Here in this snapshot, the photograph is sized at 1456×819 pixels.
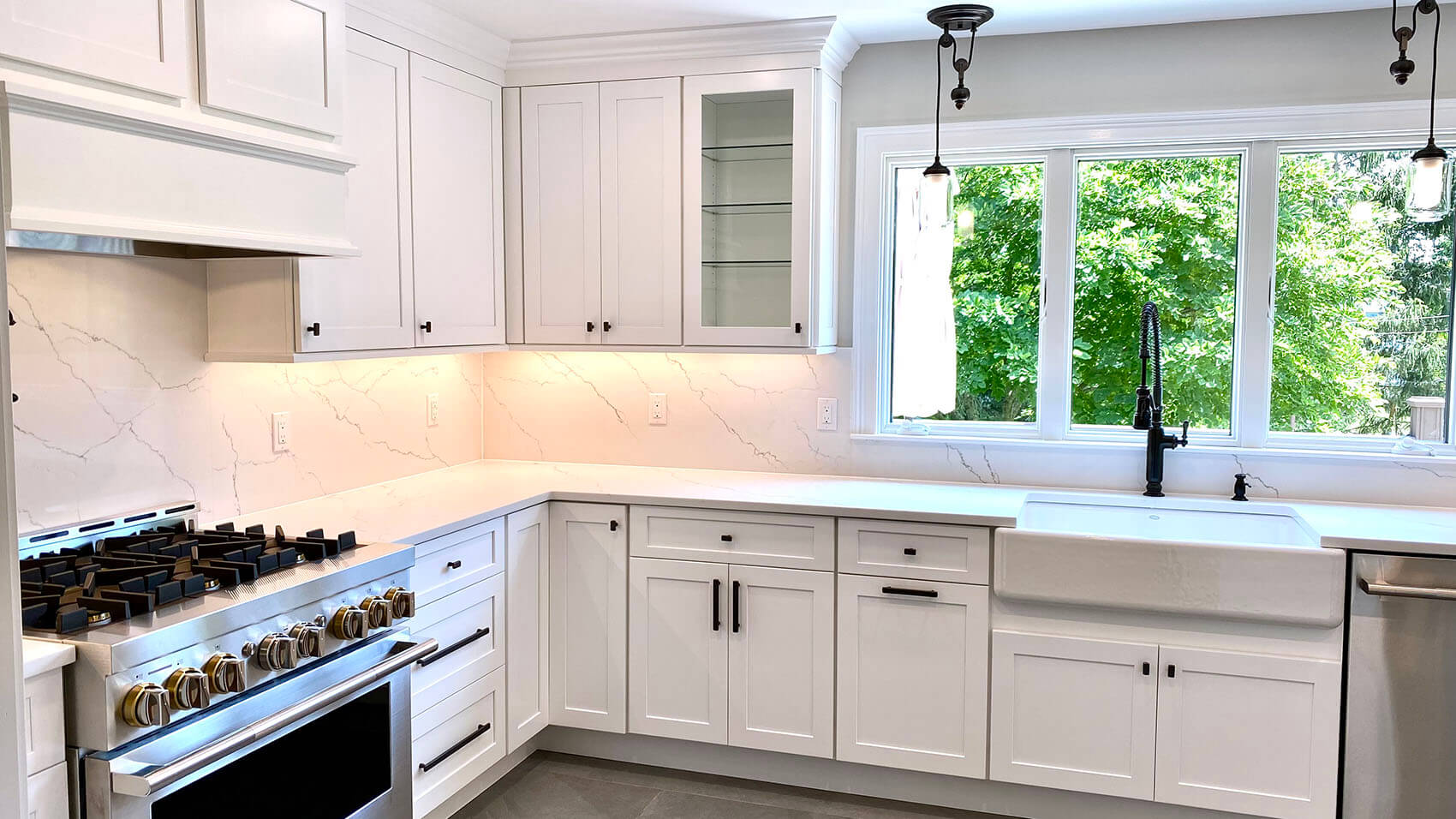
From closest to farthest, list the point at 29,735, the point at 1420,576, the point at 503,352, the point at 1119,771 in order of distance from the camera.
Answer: the point at 29,735
the point at 1420,576
the point at 1119,771
the point at 503,352

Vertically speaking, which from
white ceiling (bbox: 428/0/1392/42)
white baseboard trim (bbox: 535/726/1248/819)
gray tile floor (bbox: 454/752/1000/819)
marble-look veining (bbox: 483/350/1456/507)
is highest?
white ceiling (bbox: 428/0/1392/42)

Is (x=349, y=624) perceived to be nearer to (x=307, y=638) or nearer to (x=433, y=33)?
(x=307, y=638)

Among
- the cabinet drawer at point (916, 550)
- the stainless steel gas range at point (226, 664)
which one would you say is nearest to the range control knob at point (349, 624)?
the stainless steel gas range at point (226, 664)

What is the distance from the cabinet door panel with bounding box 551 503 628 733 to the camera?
10.9ft

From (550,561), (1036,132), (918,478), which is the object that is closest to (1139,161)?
(1036,132)

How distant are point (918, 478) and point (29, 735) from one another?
2612 millimetres

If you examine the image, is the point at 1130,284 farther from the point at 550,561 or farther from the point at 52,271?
the point at 52,271

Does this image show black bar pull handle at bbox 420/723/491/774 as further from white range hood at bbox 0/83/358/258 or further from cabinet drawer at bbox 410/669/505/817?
white range hood at bbox 0/83/358/258

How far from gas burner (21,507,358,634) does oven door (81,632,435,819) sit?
0.22 metres

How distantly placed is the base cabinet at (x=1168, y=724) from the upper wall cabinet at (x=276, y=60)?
7.29 feet

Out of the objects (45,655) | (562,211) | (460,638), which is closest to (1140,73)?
(562,211)

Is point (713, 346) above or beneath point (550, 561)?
above

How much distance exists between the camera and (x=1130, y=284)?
3.46m

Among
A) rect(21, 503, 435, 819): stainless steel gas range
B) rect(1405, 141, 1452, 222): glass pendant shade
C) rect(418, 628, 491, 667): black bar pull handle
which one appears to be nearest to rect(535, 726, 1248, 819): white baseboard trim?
rect(418, 628, 491, 667): black bar pull handle
